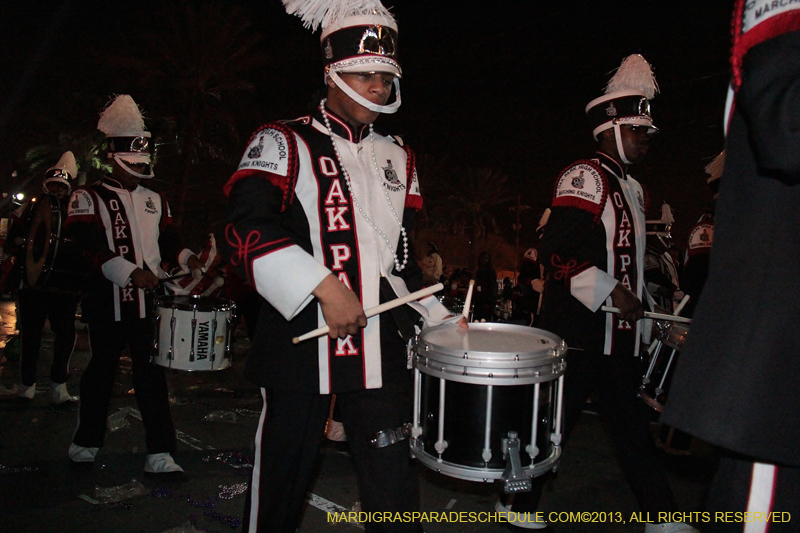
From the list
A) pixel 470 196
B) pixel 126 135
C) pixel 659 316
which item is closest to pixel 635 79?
pixel 659 316

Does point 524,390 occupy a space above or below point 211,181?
below

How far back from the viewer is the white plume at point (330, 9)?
272 cm

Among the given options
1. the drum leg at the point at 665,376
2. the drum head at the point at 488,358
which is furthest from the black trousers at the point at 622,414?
the drum head at the point at 488,358

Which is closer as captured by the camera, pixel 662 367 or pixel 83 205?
pixel 662 367

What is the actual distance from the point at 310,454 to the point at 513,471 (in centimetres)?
83

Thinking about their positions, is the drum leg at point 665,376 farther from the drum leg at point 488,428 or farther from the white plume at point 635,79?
the white plume at point 635,79

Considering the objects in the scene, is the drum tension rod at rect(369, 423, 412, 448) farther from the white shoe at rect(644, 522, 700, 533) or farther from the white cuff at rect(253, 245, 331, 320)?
the white shoe at rect(644, 522, 700, 533)

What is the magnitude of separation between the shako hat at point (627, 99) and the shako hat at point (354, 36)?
202 cm

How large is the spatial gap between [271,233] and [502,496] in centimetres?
258

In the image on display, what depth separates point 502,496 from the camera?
13.3 feet

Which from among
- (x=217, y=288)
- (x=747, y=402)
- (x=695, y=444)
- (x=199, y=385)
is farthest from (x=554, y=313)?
(x=217, y=288)

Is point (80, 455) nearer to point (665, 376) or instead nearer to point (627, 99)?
point (665, 376)

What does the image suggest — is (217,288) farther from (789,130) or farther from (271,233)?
(789,130)

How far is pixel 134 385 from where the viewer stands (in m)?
4.63
